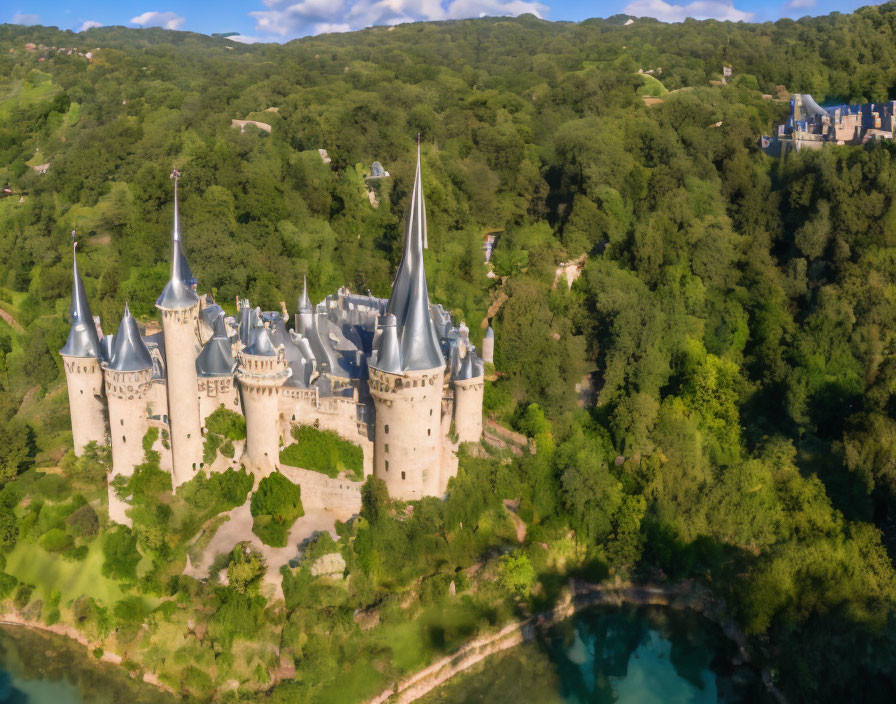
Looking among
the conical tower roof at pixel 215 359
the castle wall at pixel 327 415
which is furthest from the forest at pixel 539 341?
the conical tower roof at pixel 215 359

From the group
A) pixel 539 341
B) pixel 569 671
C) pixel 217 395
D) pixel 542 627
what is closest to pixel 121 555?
pixel 217 395

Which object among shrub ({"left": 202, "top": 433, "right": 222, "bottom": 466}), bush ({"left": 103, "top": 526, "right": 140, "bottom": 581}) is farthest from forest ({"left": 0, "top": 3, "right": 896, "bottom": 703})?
shrub ({"left": 202, "top": 433, "right": 222, "bottom": 466})

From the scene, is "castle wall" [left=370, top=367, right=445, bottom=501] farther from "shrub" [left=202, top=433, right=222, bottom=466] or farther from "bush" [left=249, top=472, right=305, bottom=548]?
"shrub" [left=202, top=433, right=222, bottom=466]

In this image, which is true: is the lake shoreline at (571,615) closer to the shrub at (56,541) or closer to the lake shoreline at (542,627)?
the lake shoreline at (542,627)

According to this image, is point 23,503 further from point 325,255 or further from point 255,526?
point 325,255

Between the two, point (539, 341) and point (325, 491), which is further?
point (539, 341)

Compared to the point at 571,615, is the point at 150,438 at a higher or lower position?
higher

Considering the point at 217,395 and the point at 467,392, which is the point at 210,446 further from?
the point at 467,392
